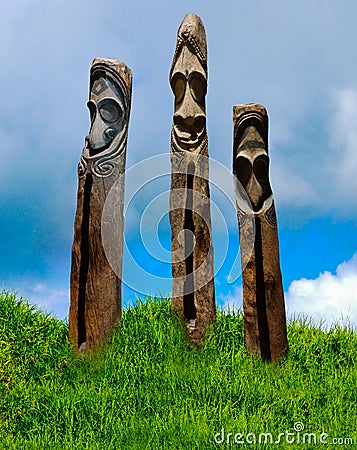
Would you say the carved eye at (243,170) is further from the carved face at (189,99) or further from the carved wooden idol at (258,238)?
the carved face at (189,99)

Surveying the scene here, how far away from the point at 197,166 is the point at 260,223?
0.84 metres

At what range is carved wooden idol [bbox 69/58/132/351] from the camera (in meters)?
6.15

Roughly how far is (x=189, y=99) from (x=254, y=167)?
0.95 metres

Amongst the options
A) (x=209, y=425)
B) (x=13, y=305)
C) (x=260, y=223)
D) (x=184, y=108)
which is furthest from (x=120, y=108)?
(x=209, y=425)

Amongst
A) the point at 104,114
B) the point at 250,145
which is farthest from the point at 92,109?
the point at 250,145

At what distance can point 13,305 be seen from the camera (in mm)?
6836

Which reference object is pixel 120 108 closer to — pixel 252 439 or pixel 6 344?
pixel 6 344

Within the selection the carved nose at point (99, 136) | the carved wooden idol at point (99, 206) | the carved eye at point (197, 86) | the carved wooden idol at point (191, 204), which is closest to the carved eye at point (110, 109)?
the carved wooden idol at point (99, 206)

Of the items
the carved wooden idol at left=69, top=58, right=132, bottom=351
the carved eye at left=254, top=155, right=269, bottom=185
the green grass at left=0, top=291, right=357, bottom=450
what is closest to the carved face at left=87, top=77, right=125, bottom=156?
the carved wooden idol at left=69, top=58, right=132, bottom=351

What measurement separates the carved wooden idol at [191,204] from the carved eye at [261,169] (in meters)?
0.50

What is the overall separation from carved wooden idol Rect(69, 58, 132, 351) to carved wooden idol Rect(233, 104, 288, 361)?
3.90 ft

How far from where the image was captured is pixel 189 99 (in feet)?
21.6

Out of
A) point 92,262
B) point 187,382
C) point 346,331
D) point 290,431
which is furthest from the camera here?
point 346,331

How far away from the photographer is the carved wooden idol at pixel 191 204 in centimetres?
636
